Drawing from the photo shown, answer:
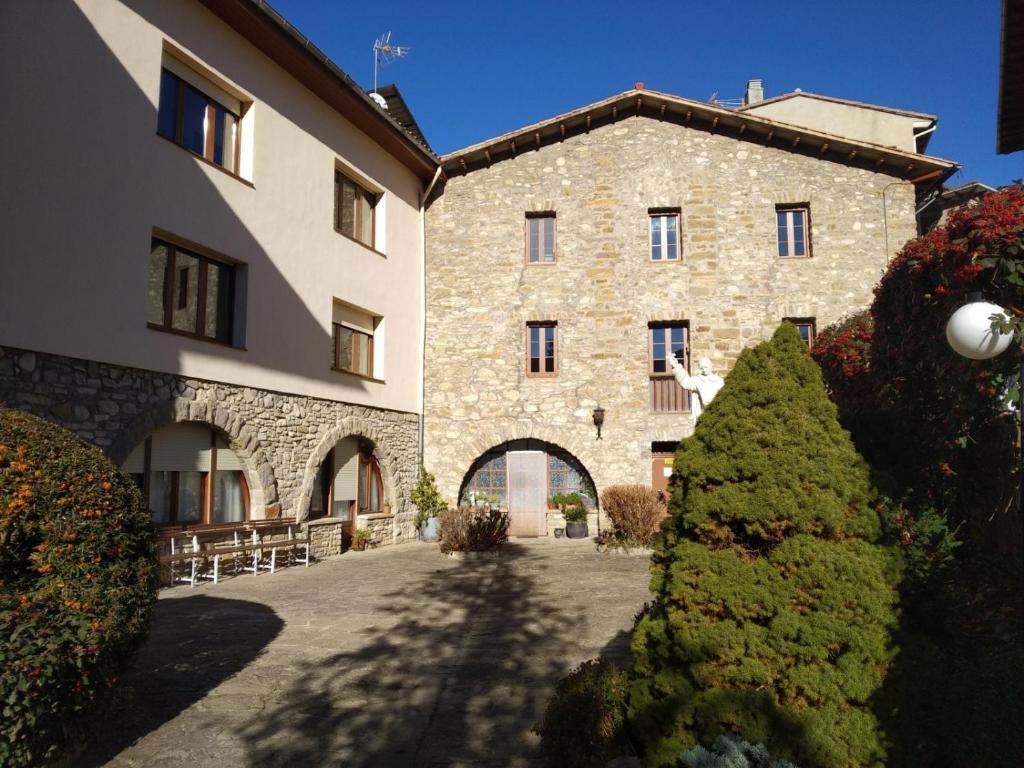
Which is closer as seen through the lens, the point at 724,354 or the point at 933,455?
the point at 933,455

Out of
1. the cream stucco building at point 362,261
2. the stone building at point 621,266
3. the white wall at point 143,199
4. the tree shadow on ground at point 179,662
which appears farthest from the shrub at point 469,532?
the tree shadow on ground at point 179,662

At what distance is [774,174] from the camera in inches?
584

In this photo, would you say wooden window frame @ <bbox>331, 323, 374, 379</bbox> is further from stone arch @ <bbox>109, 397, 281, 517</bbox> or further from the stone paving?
the stone paving

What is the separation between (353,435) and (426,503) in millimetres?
2521

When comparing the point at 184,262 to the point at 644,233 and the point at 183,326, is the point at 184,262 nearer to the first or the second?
the point at 183,326

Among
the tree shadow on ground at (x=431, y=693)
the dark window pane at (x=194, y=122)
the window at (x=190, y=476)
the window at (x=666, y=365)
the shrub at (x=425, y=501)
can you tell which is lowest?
the tree shadow on ground at (x=431, y=693)

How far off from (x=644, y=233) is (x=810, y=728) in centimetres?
1307

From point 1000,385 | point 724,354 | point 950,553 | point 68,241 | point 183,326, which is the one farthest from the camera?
point 724,354

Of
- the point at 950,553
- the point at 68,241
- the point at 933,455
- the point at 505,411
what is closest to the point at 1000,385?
the point at 933,455

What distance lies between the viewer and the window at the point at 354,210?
13.1m

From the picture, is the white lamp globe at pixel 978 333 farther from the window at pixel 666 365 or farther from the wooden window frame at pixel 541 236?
the wooden window frame at pixel 541 236

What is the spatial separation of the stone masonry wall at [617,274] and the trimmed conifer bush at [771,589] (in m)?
11.0

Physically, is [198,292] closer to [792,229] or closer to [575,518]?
[575,518]

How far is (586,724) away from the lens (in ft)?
11.3
